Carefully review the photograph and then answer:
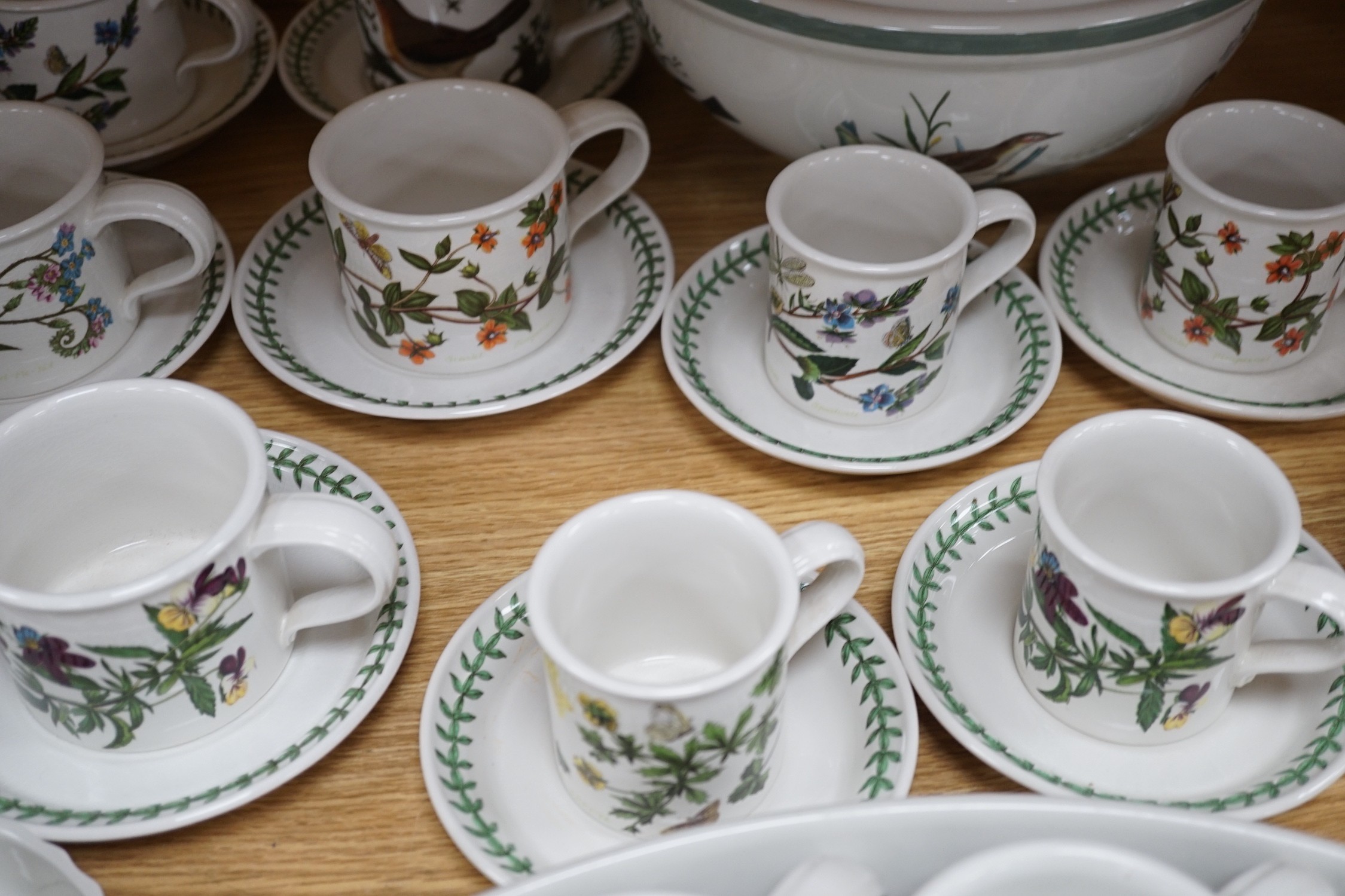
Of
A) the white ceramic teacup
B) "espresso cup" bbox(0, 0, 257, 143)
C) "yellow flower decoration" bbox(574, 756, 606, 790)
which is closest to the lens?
the white ceramic teacup

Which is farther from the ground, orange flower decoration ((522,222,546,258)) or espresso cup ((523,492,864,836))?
orange flower decoration ((522,222,546,258))

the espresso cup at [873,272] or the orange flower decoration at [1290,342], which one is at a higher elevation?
the espresso cup at [873,272]

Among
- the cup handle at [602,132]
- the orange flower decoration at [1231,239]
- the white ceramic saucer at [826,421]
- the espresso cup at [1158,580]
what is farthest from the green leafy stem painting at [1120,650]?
the cup handle at [602,132]

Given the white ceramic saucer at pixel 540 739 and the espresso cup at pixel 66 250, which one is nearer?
the white ceramic saucer at pixel 540 739

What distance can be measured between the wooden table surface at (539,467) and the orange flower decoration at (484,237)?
9 cm

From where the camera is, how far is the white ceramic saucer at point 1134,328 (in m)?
0.61

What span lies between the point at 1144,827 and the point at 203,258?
0.49 metres

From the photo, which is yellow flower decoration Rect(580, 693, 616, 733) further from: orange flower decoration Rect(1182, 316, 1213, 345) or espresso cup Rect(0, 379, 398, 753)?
orange flower decoration Rect(1182, 316, 1213, 345)

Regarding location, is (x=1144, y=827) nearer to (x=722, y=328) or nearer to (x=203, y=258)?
(x=722, y=328)

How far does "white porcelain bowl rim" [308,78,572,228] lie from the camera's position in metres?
0.58

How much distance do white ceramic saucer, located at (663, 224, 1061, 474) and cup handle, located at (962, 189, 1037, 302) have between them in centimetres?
3

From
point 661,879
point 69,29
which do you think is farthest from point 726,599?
point 69,29

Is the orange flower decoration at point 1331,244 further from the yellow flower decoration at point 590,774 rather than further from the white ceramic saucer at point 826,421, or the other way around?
the yellow flower decoration at point 590,774

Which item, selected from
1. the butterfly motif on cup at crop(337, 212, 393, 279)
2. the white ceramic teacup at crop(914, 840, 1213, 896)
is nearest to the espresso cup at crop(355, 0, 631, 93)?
the butterfly motif on cup at crop(337, 212, 393, 279)
